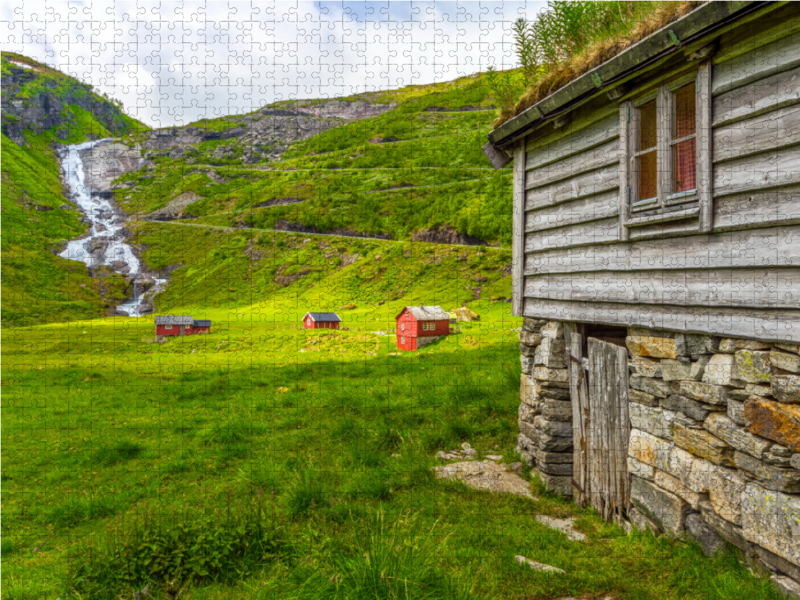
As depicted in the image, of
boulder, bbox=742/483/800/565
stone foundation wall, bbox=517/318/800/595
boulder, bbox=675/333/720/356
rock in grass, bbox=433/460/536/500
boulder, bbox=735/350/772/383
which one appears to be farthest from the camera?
rock in grass, bbox=433/460/536/500

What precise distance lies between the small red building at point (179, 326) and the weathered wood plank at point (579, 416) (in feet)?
92.6

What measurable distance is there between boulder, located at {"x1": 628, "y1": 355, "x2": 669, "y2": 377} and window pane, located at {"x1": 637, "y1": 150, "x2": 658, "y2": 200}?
1832 mm

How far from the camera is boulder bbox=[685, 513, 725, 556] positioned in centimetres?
449

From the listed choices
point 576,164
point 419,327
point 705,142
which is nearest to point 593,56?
point 576,164

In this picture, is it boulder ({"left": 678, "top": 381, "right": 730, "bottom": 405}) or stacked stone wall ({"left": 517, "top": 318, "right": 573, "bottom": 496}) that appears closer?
boulder ({"left": 678, "top": 381, "right": 730, "bottom": 405})

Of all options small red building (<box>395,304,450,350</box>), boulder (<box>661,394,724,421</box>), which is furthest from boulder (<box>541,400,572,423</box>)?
small red building (<box>395,304,450,350</box>)

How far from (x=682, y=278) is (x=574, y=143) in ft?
8.42

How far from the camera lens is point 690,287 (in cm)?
477

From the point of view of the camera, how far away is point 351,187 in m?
76.4

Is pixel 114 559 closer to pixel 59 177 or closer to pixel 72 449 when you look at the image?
pixel 72 449

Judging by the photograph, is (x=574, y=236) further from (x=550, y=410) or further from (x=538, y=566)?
(x=538, y=566)

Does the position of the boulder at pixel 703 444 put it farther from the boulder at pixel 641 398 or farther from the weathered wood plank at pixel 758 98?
the weathered wood plank at pixel 758 98

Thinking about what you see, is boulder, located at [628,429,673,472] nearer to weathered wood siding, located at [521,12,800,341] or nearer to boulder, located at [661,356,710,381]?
boulder, located at [661,356,710,381]

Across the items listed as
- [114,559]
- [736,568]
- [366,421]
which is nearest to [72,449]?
[366,421]
